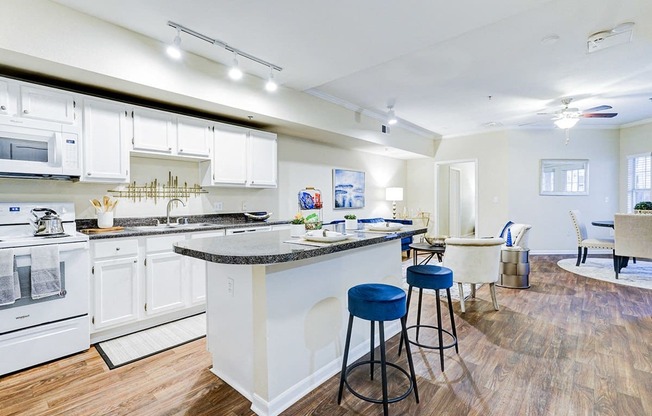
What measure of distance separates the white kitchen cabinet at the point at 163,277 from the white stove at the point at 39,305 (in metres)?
0.51

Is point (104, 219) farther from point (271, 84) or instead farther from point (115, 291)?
point (271, 84)

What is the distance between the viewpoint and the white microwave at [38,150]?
2.49 meters

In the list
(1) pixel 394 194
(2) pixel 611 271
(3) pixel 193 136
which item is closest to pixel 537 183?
(2) pixel 611 271

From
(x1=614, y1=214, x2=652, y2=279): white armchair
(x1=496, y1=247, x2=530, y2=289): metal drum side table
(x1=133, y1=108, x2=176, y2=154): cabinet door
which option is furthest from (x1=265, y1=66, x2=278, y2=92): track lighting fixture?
(x1=614, y1=214, x2=652, y2=279): white armchair

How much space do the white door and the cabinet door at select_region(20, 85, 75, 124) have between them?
25.7ft

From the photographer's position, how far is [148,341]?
2855 mm

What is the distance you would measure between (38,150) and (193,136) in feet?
4.40

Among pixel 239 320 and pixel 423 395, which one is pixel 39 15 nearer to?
pixel 239 320

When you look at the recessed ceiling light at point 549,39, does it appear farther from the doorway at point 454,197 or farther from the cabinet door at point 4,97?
the cabinet door at point 4,97

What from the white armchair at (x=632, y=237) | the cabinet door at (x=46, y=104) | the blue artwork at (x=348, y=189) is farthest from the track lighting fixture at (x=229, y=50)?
the white armchair at (x=632, y=237)

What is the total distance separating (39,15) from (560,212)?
8623 mm

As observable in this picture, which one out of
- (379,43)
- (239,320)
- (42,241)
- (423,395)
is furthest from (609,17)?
(42,241)

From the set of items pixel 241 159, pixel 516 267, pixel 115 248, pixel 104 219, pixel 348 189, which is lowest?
pixel 516 267

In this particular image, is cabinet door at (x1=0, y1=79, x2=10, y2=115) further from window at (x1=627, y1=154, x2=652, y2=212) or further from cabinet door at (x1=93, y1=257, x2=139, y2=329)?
window at (x1=627, y1=154, x2=652, y2=212)
